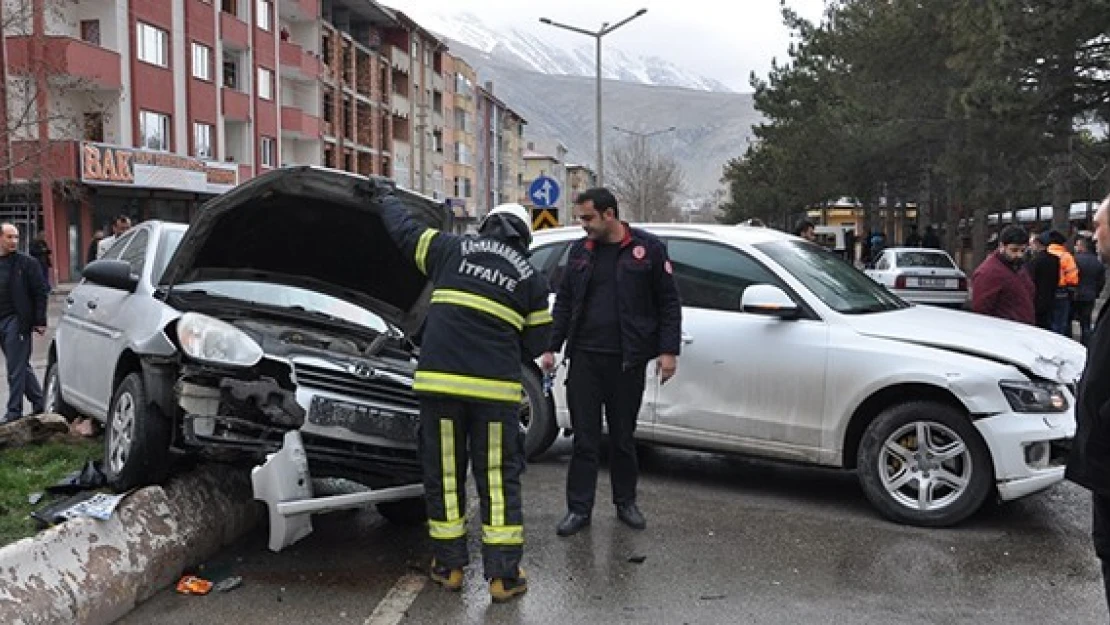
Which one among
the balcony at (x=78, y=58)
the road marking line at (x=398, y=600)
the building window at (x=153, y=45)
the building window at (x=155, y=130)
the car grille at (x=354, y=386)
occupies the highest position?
the building window at (x=153, y=45)

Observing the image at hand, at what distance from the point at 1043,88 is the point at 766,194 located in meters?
36.2

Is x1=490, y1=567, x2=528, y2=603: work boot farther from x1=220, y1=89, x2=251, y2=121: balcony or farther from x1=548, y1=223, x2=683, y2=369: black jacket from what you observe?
x1=220, y1=89, x2=251, y2=121: balcony

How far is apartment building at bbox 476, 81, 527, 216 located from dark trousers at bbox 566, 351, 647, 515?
83162 millimetres

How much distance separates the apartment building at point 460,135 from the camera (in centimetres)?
7700

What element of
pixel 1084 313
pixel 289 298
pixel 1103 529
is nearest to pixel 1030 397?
pixel 1103 529

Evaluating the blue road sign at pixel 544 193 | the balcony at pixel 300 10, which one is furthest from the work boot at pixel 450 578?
the balcony at pixel 300 10

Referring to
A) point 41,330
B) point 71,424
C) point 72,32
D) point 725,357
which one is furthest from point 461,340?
point 72,32

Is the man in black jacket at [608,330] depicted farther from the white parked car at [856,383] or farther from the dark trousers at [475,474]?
the dark trousers at [475,474]

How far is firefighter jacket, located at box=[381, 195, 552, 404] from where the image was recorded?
4516 millimetres

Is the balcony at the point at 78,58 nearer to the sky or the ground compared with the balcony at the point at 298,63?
→ nearer to the ground

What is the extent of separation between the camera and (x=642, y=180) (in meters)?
86.6

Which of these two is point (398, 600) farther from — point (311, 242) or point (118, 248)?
point (118, 248)

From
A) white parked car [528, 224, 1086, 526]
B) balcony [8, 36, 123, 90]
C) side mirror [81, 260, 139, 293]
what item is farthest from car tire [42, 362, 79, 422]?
balcony [8, 36, 123, 90]

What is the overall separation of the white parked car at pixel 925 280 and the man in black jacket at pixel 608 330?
53.5 ft
